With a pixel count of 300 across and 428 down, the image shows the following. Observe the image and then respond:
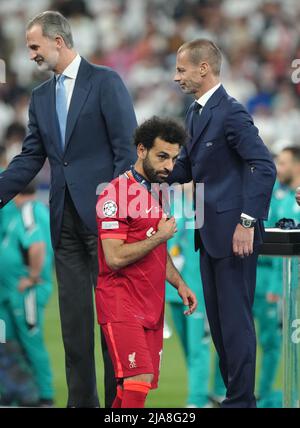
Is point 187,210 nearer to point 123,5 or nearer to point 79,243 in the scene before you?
point 79,243

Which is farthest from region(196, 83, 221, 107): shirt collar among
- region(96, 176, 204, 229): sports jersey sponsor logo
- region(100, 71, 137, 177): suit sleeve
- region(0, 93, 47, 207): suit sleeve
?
region(0, 93, 47, 207): suit sleeve

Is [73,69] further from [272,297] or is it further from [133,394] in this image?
[272,297]

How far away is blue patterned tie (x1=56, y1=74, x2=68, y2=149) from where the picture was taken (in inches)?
219

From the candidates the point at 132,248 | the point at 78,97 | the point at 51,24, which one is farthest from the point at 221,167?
the point at 51,24

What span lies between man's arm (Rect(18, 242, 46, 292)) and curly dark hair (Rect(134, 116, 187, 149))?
11.8 ft

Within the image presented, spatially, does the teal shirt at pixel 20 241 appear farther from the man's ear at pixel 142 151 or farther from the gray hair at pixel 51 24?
the man's ear at pixel 142 151

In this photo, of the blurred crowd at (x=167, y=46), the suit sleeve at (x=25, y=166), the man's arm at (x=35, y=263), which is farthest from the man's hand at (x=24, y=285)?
the blurred crowd at (x=167, y=46)

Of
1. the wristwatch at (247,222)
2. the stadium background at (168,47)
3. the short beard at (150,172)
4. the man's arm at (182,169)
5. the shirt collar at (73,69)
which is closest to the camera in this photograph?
the short beard at (150,172)

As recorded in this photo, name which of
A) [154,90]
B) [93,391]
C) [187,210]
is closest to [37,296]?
[187,210]

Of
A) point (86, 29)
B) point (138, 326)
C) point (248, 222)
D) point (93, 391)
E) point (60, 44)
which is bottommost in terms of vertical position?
point (93, 391)

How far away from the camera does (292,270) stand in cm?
514

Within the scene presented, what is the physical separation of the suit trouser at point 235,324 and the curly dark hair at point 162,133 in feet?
2.21

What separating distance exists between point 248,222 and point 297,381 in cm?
81

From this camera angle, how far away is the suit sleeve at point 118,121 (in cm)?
538
